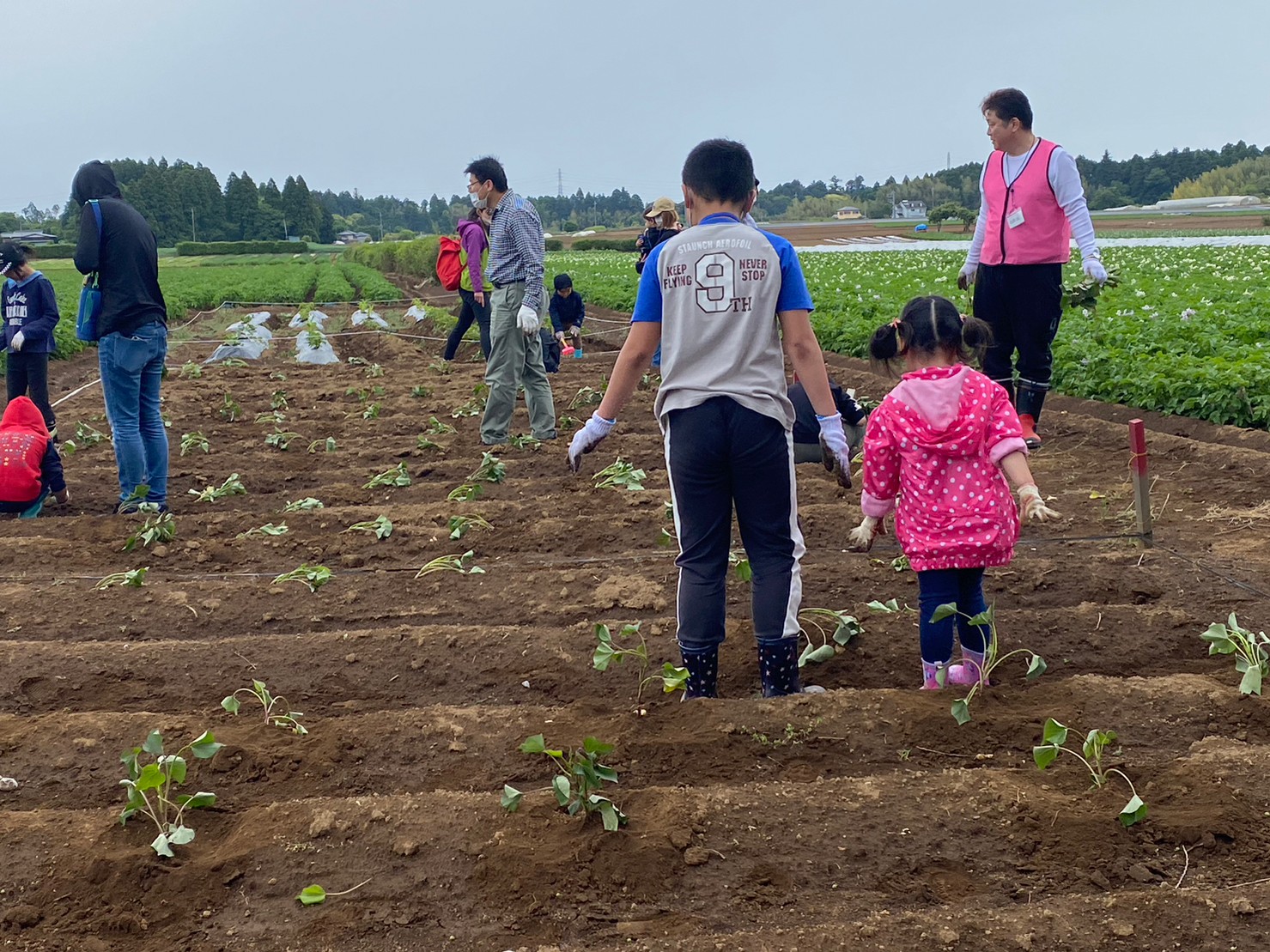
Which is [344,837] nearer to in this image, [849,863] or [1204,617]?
[849,863]

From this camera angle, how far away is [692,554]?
3451 mm

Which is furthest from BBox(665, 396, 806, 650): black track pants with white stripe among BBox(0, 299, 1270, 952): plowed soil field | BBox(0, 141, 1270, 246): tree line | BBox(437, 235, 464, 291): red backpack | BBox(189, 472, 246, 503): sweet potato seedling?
BBox(0, 141, 1270, 246): tree line

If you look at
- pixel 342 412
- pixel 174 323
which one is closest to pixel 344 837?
A: pixel 342 412

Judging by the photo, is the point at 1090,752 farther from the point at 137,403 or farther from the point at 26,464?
the point at 26,464

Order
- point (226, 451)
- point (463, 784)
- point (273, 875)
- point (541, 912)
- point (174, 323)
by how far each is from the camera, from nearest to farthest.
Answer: point (541, 912)
point (273, 875)
point (463, 784)
point (226, 451)
point (174, 323)

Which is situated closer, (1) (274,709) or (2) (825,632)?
(1) (274,709)

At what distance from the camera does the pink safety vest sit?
6.29 m

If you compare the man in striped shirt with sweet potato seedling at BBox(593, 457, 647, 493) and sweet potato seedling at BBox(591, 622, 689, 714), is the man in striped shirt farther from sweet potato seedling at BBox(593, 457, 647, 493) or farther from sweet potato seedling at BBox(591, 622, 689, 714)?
sweet potato seedling at BBox(591, 622, 689, 714)

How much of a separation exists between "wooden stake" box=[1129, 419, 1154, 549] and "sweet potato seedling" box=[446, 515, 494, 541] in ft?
9.83

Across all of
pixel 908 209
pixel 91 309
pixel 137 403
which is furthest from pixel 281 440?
pixel 908 209

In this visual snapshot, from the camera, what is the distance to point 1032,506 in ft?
10.3

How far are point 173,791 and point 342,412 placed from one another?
24.7ft

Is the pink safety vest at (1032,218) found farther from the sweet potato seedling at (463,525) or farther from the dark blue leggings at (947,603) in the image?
the dark blue leggings at (947,603)

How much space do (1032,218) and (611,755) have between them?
4492 mm
